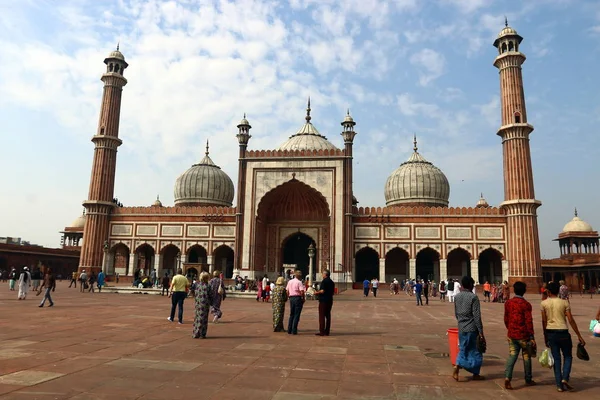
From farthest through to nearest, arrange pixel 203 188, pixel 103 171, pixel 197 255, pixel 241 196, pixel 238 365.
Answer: pixel 203 188, pixel 197 255, pixel 103 171, pixel 241 196, pixel 238 365

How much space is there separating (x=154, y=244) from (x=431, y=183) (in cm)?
2488

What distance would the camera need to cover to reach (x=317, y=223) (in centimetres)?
3603

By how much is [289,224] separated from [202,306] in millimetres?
27980

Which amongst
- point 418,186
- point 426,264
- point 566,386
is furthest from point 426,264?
point 566,386

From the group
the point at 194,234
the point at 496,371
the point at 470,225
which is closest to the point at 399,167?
the point at 470,225

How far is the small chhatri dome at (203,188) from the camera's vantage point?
43938 millimetres

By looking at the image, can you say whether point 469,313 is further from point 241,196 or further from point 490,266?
point 490,266

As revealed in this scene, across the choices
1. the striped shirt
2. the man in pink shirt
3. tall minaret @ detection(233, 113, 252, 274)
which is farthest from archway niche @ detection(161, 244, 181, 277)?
the striped shirt

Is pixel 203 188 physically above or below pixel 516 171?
above

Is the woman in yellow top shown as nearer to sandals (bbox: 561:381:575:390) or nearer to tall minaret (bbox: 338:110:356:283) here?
sandals (bbox: 561:381:575:390)

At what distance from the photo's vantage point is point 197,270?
3070 centimetres

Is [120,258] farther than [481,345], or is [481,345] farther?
[120,258]

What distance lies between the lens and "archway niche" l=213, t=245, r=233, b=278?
37938 mm

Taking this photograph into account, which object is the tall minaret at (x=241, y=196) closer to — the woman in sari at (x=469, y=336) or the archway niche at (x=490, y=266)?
the archway niche at (x=490, y=266)
